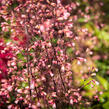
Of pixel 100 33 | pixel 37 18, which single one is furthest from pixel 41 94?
pixel 100 33

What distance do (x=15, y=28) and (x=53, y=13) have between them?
578 mm

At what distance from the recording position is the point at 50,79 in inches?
85.9

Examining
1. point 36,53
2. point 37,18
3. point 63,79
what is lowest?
point 63,79

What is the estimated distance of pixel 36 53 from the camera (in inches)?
82.5

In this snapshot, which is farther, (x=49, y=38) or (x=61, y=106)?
(x=61, y=106)

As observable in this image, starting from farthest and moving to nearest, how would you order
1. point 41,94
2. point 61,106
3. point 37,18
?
point 61,106
point 37,18
point 41,94

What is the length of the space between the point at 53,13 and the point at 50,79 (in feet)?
2.80

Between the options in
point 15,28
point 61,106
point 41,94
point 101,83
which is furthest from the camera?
point 101,83

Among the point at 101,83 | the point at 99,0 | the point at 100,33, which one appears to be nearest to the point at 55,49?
the point at 101,83

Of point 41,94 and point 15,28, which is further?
Answer: point 15,28

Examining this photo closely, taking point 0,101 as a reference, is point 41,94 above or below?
above

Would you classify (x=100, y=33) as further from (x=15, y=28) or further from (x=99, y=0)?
(x=15, y=28)

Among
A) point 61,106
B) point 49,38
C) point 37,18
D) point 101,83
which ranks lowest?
point 101,83

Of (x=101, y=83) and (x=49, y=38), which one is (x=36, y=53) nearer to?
(x=49, y=38)
